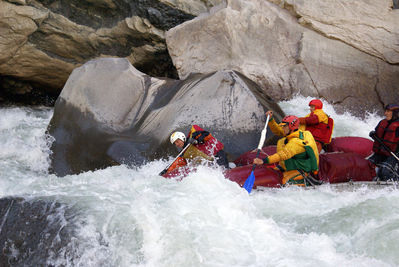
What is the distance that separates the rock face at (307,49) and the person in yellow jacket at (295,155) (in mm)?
3890

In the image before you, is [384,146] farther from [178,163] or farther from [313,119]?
[178,163]

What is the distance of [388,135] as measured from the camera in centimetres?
484

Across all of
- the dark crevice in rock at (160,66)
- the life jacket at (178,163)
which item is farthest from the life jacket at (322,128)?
the dark crevice in rock at (160,66)

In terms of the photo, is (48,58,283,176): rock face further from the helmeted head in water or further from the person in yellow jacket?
the helmeted head in water

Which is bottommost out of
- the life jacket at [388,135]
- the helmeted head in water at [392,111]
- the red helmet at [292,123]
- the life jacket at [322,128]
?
the life jacket at [322,128]

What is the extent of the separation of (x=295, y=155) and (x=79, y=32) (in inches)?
275

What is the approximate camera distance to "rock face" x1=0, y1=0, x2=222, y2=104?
9133mm

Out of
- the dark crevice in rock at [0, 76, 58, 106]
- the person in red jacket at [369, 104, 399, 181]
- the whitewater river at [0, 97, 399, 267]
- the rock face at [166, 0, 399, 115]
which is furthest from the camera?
the dark crevice in rock at [0, 76, 58, 106]

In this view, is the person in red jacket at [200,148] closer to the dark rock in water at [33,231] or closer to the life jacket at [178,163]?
the life jacket at [178,163]

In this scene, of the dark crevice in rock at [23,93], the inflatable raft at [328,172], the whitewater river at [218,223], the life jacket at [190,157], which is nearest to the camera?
the whitewater river at [218,223]

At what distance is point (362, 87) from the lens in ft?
27.5

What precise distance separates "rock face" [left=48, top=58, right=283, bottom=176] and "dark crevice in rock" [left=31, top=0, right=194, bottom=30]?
10.9 ft

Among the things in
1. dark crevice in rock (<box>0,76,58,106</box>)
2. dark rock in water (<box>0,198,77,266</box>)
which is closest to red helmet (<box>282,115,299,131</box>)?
dark rock in water (<box>0,198,77,266</box>)

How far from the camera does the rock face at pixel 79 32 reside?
9133 mm
